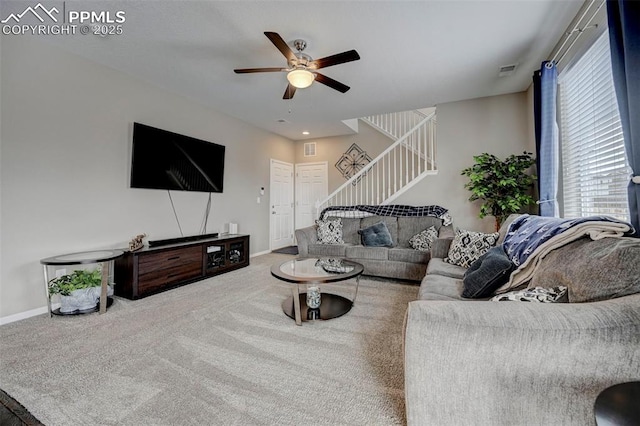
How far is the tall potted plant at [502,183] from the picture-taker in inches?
141

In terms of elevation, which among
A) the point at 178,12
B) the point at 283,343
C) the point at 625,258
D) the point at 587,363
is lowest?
the point at 283,343

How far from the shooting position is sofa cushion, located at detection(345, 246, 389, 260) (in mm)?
3648

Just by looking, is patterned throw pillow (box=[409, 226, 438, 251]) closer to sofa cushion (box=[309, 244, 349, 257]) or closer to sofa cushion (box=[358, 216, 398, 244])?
sofa cushion (box=[358, 216, 398, 244])

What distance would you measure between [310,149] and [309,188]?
970mm

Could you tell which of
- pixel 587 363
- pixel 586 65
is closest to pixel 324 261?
pixel 587 363

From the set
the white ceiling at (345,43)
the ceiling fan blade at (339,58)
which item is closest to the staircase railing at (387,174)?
the white ceiling at (345,43)

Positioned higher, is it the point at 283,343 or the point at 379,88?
the point at 379,88

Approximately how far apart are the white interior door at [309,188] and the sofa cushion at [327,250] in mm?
2542

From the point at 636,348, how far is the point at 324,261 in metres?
2.24

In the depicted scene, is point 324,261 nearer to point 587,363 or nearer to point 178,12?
point 587,363

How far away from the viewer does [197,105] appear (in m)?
4.22

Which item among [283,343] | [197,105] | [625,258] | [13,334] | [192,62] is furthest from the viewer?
[197,105]

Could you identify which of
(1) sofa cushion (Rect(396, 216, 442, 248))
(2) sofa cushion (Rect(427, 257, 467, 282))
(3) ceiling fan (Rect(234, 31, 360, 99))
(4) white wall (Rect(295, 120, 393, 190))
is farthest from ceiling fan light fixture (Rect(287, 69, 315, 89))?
(4) white wall (Rect(295, 120, 393, 190))

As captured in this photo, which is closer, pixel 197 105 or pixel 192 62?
pixel 192 62
